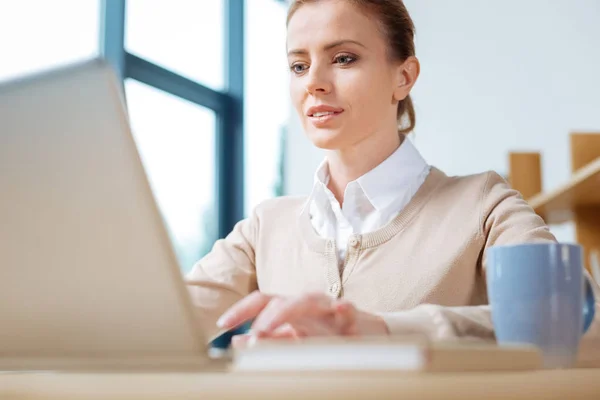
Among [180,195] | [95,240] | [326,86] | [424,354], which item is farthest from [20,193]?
[180,195]

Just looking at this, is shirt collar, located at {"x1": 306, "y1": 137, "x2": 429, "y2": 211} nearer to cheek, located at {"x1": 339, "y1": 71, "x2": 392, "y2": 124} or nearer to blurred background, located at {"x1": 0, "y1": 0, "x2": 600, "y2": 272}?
cheek, located at {"x1": 339, "y1": 71, "x2": 392, "y2": 124}

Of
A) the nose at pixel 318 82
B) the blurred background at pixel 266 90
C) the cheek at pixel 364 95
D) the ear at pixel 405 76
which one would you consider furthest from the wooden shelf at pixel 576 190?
the nose at pixel 318 82

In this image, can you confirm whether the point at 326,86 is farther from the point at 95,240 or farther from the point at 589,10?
the point at 589,10

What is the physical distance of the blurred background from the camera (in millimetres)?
3146

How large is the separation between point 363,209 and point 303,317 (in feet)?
2.53

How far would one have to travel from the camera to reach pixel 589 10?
10.6ft

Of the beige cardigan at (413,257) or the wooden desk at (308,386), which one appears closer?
the wooden desk at (308,386)

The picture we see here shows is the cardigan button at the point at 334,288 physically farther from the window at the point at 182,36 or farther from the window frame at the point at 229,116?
the window frame at the point at 229,116

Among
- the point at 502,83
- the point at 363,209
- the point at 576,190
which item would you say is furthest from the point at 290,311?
the point at 502,83

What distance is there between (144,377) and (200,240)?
124 inches

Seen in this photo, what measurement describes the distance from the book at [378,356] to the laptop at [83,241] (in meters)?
0.05

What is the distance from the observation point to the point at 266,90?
3.98 metres

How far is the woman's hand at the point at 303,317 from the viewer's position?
636 millimetres

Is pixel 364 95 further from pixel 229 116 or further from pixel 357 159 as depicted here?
pixel 229 116
